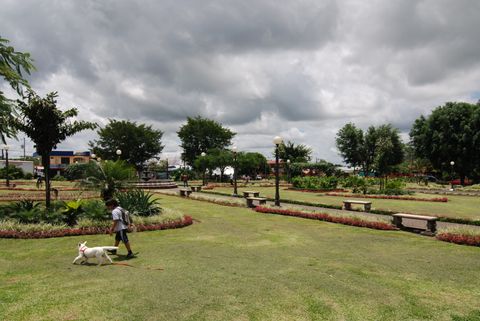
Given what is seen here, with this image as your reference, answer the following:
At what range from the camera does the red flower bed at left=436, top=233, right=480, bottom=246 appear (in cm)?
943

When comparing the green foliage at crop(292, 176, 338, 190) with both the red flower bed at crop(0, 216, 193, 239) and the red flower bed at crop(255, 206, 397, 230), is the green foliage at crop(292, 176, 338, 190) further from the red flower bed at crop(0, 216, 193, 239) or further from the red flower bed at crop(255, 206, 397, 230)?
the red flower bed at crop(0, 216, 193, 239)

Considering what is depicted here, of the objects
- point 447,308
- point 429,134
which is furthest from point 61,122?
point 429,134

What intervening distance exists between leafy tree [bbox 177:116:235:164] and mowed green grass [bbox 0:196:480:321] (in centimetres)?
5404

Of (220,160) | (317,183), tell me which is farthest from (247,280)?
(220,160)

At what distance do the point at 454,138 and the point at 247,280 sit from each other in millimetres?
46956

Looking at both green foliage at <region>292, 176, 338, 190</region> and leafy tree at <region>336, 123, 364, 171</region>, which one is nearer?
green foliage at <region>292, 176, 338, 190</region>

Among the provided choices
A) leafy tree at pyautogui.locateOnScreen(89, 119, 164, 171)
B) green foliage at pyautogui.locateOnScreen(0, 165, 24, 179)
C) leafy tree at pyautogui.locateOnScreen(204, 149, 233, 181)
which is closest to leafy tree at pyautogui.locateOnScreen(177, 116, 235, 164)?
leafy tree at pyautogui.locateOnScreen(89, 119, 164, 171)

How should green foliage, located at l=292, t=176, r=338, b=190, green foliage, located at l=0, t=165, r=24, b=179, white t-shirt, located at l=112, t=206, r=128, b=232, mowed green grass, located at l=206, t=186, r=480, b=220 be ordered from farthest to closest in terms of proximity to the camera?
green foliage, located at l=0, t=165, r=24, b=179 → green foliage, located at l=292, t=176, r=338, b=190 → mowed green grass, located at l=206, t=186, r=480, b=220 → white t-shirt, located at l=112, t=206, r=128, b=232

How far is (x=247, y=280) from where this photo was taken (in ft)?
20.3

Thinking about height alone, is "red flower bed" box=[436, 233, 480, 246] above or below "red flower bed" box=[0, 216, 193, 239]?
below

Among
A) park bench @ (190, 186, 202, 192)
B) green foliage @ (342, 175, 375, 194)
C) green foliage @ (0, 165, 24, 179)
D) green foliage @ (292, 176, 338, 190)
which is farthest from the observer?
green foliage @ (0, 165, 24, 179)

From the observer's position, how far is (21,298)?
5.20 meters

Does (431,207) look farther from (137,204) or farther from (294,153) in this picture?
(294,153)

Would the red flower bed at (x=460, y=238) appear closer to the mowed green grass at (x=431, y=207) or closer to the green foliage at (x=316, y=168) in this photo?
the mowed green grass at (x=431, y=207)
